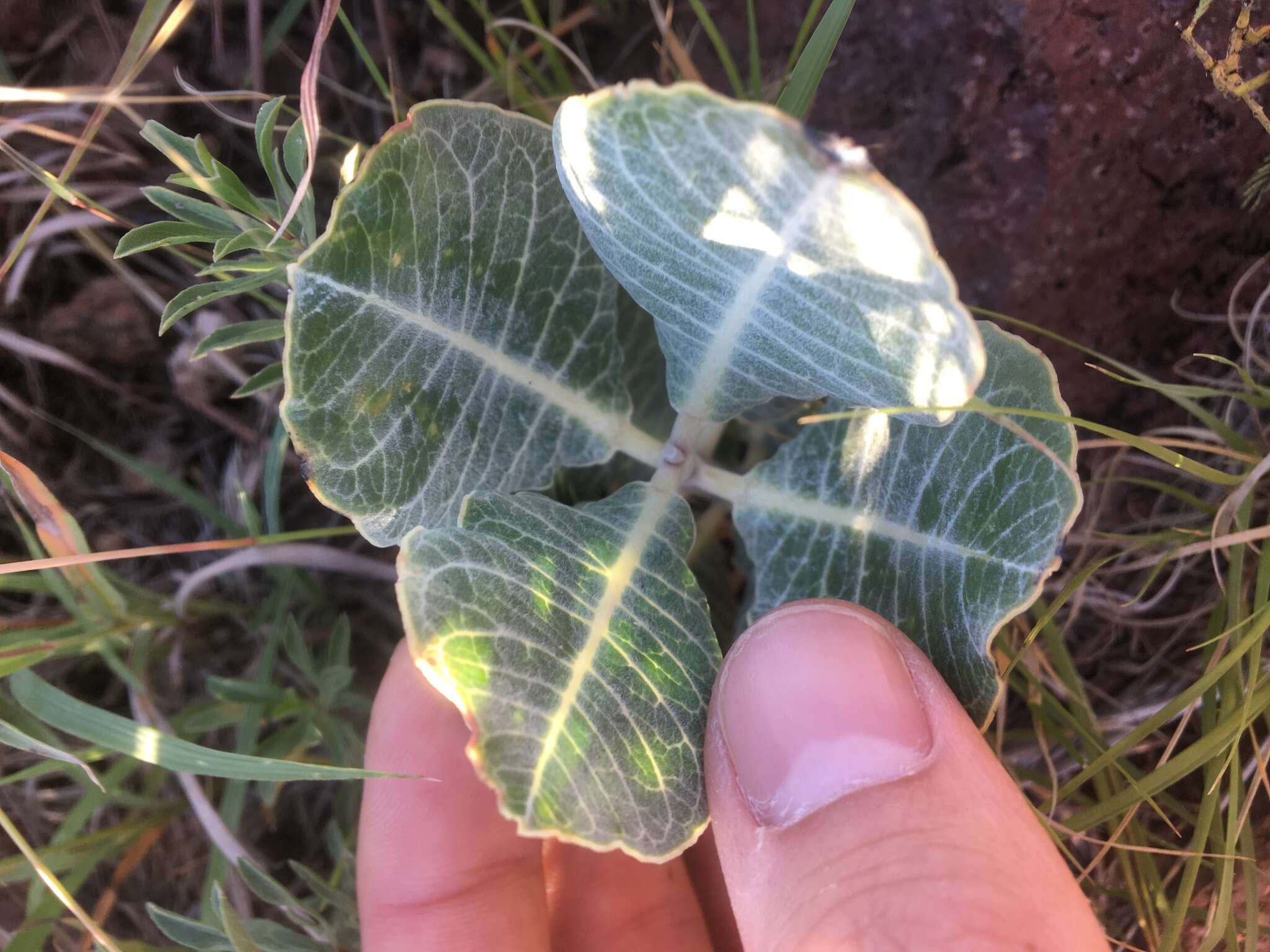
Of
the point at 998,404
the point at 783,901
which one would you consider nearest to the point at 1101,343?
the point at 998,404

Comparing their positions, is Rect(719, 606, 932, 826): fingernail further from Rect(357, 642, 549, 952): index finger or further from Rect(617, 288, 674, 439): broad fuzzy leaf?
Rect(357, 642, 549, 952): index finger

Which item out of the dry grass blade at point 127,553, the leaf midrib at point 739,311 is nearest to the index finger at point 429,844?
the dry grass blade at point 127,553

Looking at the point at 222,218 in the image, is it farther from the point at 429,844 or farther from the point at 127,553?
the point at 429,844

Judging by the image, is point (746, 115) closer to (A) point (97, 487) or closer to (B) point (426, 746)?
(B) point (426, 746)

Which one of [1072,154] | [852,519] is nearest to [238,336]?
[852,519]

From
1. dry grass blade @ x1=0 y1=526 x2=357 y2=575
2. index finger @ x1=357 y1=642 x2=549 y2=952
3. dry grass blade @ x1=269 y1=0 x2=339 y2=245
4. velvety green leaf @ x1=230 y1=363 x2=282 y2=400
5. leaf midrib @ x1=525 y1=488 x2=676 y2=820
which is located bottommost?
index finger @ x1=357 y1=642 x2=549 y2=952

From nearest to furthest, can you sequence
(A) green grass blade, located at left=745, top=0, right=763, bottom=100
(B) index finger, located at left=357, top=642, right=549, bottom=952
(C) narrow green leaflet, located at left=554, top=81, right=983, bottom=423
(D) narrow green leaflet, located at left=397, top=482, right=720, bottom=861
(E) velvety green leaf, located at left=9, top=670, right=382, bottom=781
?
(C) narrow green leaflet, located at left=554, top=81, right=983, bottom=423 < (D) narrow green leaflet, located at left=397, top=482, right=720, bottom=861 < (E) velvety green leaf, located at left=9, top=670, right=382, bottom=781 < (A) green grass blade, located at left=745, top=0, right=763, bottom=100 < (B) index finger, located at left=357, top=642, right=549, bottom=952

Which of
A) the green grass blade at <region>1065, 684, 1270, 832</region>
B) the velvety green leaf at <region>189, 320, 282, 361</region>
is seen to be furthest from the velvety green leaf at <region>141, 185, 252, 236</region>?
the green grass blade at <region>1065, 684, 1270, 832</region>
